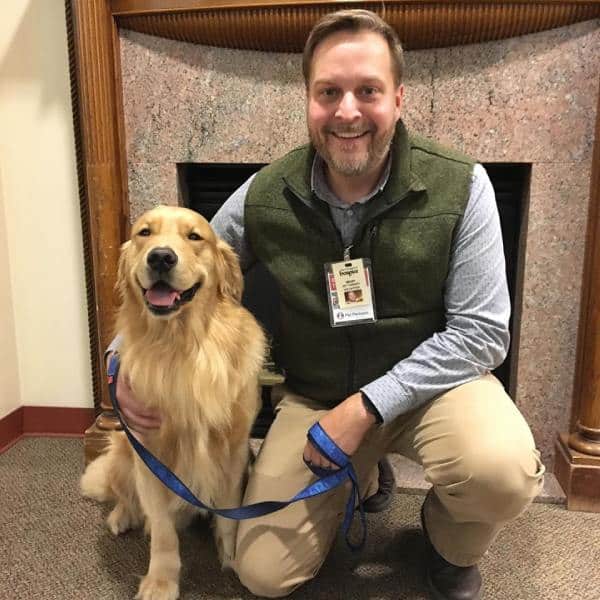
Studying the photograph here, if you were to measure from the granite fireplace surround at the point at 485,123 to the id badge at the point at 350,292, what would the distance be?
0.66 m

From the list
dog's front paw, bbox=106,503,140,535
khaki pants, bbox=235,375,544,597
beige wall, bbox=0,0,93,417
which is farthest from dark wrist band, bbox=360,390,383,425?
beige wall, bbox=0,0,93,417

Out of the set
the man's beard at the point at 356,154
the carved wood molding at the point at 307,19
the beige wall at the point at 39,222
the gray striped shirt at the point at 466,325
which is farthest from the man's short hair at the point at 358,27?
the beige wall at the point at 39,222

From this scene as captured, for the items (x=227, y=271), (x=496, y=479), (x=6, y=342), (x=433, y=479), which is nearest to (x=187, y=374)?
(x=227, y=271)

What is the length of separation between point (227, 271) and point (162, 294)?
194 millimetres

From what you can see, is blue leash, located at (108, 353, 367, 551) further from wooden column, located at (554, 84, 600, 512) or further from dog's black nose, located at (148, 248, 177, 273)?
wooden column, located at (554, 84, 600, 512)

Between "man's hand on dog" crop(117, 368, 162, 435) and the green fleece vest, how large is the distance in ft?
1.30

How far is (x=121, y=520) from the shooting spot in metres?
1.64

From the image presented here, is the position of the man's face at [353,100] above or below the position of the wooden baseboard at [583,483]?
above

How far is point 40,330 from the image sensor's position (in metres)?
2.17

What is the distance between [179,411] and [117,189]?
0.85m

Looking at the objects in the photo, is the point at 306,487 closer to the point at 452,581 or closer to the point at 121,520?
the point at 452,581

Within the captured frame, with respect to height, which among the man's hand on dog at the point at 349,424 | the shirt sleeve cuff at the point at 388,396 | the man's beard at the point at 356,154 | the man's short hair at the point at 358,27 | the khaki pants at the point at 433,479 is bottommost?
the khaki pants at the point at 433,479

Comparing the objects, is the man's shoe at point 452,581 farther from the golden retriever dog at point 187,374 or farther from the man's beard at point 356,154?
the man's beard at point 356,154

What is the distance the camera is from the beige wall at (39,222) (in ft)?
6.35
